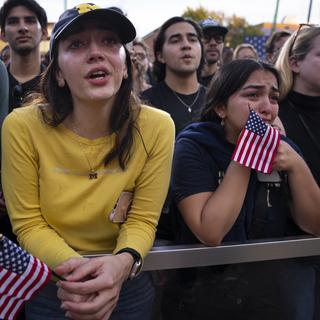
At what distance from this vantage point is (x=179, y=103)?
3.45 m

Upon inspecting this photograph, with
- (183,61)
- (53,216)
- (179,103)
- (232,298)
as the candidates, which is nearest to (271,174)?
(232,298)

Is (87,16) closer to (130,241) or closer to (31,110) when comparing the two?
(31,110)

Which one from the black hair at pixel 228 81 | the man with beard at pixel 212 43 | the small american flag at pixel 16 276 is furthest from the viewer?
the man with beard at pixel 212 43

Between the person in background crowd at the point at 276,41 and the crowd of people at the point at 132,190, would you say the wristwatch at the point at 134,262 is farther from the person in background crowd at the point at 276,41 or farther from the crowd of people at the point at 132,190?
the person in background crowd at the point at 276,41

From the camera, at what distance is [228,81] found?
2.03 metres

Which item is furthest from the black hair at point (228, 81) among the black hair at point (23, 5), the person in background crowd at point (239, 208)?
the black hair at point (23, 5)

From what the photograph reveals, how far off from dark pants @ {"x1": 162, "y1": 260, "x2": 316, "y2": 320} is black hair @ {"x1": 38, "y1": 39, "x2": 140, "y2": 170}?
0.55 meters

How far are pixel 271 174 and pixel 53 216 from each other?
98 centimetres

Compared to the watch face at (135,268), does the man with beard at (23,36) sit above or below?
above

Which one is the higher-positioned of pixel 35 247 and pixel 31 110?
pixel 31 110

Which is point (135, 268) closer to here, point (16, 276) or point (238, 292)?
point (16, 276)

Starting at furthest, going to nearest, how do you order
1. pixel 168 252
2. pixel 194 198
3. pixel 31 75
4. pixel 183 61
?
1. pixel 183 61
2. pixel 31 75
3. pixel 194 198
4. pixel 168 252

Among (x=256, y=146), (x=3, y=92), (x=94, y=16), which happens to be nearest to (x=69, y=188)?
(x=94, y=16)

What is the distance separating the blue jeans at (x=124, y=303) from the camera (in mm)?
1652
